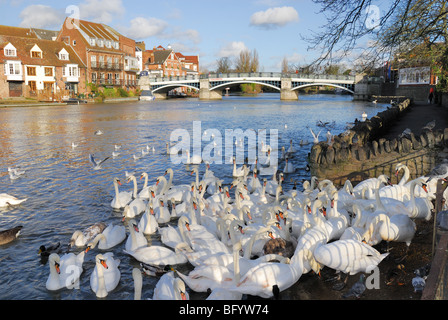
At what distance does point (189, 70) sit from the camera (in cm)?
13488

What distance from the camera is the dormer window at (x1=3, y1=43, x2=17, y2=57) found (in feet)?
179

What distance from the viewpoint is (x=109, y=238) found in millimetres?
8789

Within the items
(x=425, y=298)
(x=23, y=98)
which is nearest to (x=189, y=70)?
(x=23, y=98)

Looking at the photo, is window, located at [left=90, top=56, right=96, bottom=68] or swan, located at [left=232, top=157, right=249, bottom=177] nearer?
swan, located at [left=232, top=157, right=249, bottom=177]

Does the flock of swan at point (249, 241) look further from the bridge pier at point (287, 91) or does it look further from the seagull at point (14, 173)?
the bridge pier at point (287, 91)

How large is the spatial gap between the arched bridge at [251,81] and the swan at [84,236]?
60.4 metres

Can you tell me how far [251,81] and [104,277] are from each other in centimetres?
6860

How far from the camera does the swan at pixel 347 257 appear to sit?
662 cm

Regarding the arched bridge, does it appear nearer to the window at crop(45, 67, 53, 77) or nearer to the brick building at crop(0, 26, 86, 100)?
the brick building at crop(0, 26, 86, 100)

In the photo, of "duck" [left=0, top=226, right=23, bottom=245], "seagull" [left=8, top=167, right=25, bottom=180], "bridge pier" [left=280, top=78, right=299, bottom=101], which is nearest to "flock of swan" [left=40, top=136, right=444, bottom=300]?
"duck" [left=0, top=226, right=23, bottom=245]

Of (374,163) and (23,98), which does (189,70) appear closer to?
(23,98)

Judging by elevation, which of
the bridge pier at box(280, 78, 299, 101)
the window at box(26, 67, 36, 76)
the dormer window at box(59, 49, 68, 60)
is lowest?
the bridge pier at box(280, 78, 299, 101)

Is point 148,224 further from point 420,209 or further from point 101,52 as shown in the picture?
point 101,52

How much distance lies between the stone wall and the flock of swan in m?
0.90
